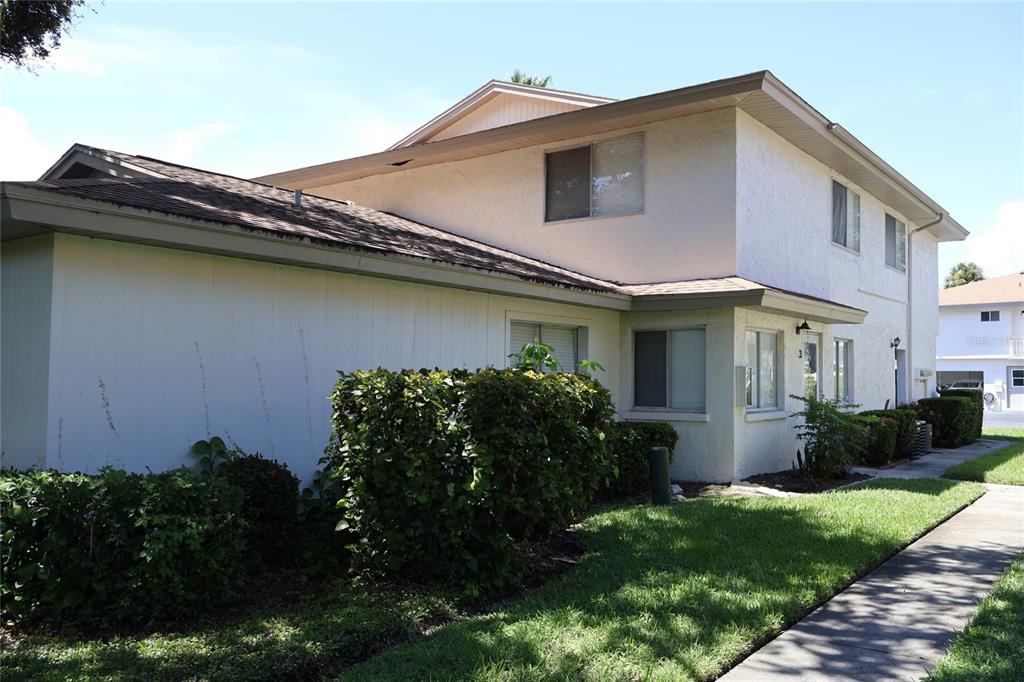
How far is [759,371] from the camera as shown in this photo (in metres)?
12.8

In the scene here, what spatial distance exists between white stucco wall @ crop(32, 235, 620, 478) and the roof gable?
26.3ft

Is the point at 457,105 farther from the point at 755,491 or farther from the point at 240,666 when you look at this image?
the point at 240,666

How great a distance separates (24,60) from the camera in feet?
42.9

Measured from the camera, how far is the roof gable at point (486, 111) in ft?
53.0

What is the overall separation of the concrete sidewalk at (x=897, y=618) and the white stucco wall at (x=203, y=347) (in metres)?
4.90

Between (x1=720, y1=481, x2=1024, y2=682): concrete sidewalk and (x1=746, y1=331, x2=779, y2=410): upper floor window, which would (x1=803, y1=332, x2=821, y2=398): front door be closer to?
(x1=746, y1=331, x2=779, y2=410): upper floor window

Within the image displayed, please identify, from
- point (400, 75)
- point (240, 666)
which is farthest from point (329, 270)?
point (400, 75)

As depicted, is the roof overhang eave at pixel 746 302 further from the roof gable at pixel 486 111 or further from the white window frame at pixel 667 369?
the roof gable at pixel 486 111

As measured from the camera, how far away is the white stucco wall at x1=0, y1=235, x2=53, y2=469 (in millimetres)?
6285

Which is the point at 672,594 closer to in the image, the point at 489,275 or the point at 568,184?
the point at 489,275

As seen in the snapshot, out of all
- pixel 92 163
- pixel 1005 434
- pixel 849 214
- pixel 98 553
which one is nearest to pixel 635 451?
pixel 98 553

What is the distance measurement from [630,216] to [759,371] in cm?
329

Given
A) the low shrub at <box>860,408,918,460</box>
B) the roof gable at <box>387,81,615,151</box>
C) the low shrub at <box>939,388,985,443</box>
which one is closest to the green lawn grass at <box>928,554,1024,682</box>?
the low shrub at <box>860,408,918,460</box>

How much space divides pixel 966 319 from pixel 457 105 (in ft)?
125
